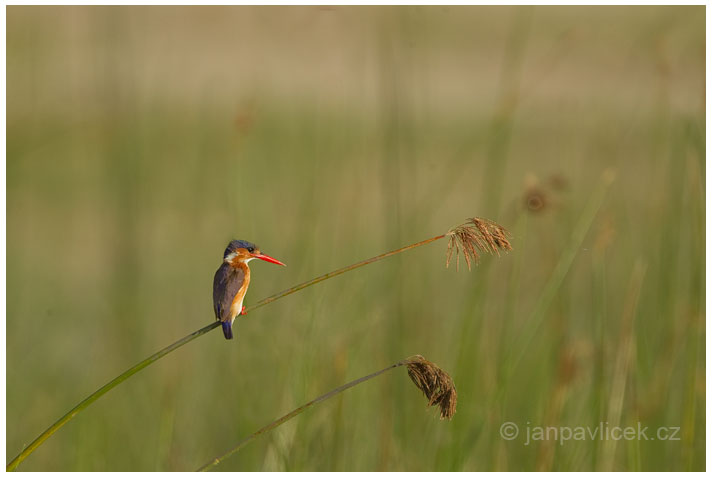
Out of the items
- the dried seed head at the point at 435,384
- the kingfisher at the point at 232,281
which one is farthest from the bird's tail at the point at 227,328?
the dried seed head at the point at 435,384

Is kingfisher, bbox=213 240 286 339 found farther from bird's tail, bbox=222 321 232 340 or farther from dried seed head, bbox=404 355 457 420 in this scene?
dried seed head, bbox=404 355 457 420

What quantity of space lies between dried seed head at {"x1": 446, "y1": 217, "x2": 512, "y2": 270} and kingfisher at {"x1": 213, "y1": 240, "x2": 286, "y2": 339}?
49cm

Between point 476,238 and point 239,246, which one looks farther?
point 239,246

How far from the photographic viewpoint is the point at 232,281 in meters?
1.68

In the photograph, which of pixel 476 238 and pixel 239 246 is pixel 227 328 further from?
pixel 476 238

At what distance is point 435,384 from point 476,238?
10.4 inches

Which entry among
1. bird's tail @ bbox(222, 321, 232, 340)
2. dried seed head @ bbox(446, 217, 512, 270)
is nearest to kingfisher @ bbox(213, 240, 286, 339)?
bird's tail @ bbox(222, 321, 232, 340)

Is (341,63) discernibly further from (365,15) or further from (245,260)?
(245,260)

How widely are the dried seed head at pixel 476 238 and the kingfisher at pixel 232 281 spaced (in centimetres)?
49

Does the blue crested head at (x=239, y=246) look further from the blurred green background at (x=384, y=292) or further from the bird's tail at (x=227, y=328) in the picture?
the blurred green background at (x=384, y=292)

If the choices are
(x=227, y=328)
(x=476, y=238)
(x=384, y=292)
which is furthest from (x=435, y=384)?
(x=384, y=292)

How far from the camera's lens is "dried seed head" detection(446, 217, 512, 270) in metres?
1.31

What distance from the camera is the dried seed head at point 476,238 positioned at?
1.31m

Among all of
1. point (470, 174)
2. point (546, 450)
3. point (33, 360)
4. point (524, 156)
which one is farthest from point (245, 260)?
point (524, 156)
